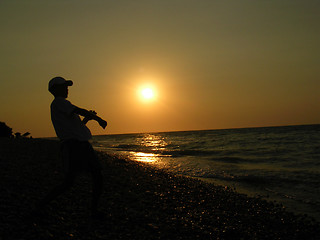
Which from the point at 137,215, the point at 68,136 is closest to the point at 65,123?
the point at 68,136

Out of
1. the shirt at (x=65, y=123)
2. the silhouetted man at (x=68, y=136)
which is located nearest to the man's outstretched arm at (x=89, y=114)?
the silhouetted man at (x=68, y=136)

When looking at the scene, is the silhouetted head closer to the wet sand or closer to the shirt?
the shirt

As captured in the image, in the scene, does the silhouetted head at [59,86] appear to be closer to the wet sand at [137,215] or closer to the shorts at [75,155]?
the shorts at [75,155]

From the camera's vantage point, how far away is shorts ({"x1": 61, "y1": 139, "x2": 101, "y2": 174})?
4.91m

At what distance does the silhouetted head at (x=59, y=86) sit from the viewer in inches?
196

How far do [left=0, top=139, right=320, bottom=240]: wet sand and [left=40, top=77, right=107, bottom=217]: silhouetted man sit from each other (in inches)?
26.8

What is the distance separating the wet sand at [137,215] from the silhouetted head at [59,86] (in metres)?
2.34

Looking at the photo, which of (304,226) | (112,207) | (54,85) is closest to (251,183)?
(304,226)

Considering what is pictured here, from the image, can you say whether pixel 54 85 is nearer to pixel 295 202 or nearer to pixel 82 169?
pixel 82 169

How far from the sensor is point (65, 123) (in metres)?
4.85

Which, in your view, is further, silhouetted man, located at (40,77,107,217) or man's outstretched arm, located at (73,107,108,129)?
silhouetted man, located at (40,77,107,217)

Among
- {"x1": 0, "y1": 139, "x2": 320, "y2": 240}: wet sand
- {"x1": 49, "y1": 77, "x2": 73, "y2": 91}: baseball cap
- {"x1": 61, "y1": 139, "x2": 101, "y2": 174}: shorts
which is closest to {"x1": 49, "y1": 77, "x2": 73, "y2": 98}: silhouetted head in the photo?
{"x1": 49, "y1": 77, "x2": 73, "y2": 91}: baseball cap

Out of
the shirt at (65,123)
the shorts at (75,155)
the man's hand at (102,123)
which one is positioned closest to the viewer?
the man's hand at (102,123)

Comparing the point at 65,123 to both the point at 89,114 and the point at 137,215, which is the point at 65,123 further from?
the point at 137,215
